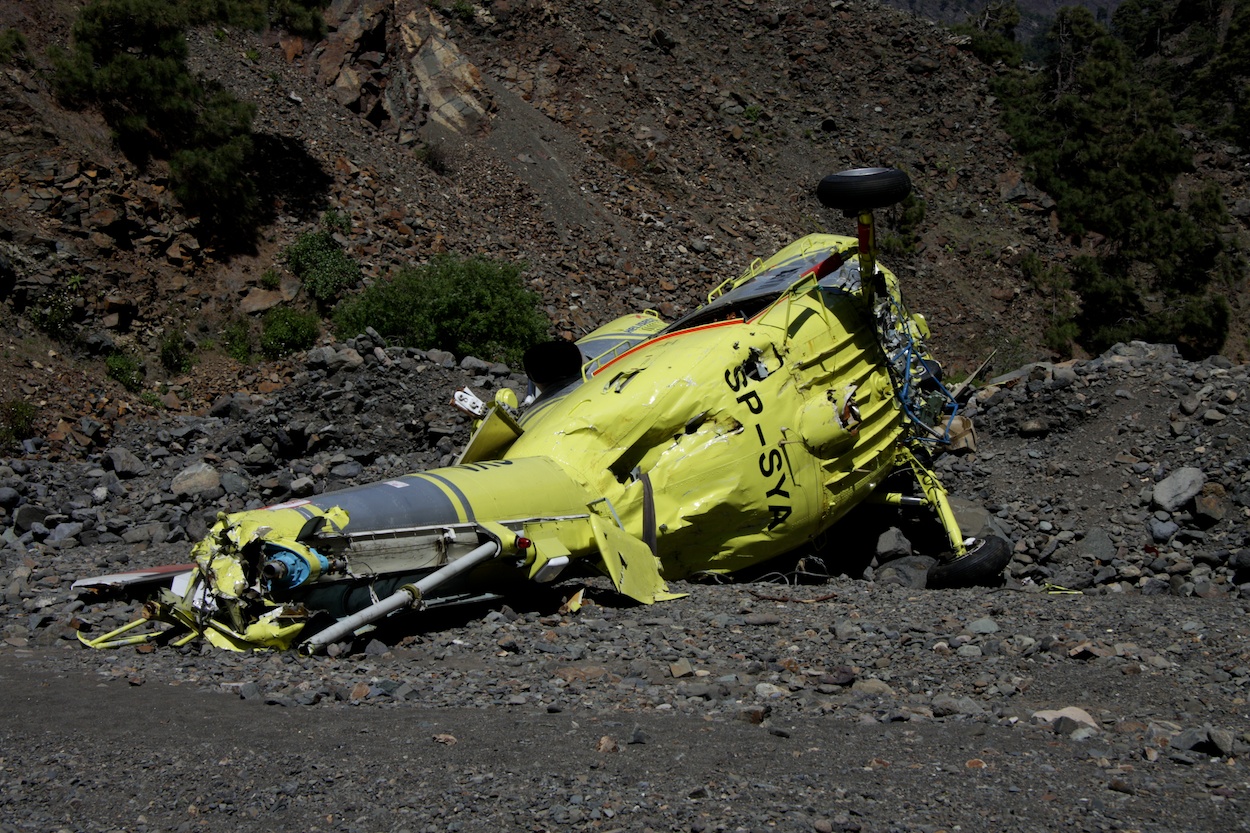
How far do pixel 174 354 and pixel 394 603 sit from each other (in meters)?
11.0

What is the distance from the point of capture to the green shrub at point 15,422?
12.2m

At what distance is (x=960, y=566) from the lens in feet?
28.0

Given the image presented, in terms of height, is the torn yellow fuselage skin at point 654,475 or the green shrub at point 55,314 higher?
the green shrub at point 55,314

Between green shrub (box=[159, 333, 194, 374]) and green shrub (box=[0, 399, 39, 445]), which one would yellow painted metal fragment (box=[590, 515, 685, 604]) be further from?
green shrub (box=[159, 333, 194, 374])

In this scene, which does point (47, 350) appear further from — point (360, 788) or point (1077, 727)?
point (1077, 727)

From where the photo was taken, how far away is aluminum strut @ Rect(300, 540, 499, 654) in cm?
560

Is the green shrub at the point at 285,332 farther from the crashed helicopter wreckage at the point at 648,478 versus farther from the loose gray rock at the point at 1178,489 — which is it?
the loose gray rock at the point at 1178,489

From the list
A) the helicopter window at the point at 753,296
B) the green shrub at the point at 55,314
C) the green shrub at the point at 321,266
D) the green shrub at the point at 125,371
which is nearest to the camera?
the helicopter window at the point at 753,296

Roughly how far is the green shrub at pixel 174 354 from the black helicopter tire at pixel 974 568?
36.8 ft

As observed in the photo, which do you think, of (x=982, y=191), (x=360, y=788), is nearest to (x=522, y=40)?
(x=982, y=191)

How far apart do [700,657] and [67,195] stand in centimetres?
1358

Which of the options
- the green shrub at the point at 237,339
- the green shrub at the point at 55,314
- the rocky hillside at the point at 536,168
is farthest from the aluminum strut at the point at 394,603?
the green shrub at the point at 237,339

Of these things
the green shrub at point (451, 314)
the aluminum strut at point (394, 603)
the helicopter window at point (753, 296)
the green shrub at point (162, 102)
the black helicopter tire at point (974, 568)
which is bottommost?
the black helicopter tire at point (974, 568)

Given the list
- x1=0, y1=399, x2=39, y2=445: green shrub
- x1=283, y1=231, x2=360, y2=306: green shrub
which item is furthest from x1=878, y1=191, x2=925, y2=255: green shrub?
x1=0, y1=399, x2=39, y2=445: green shrub
